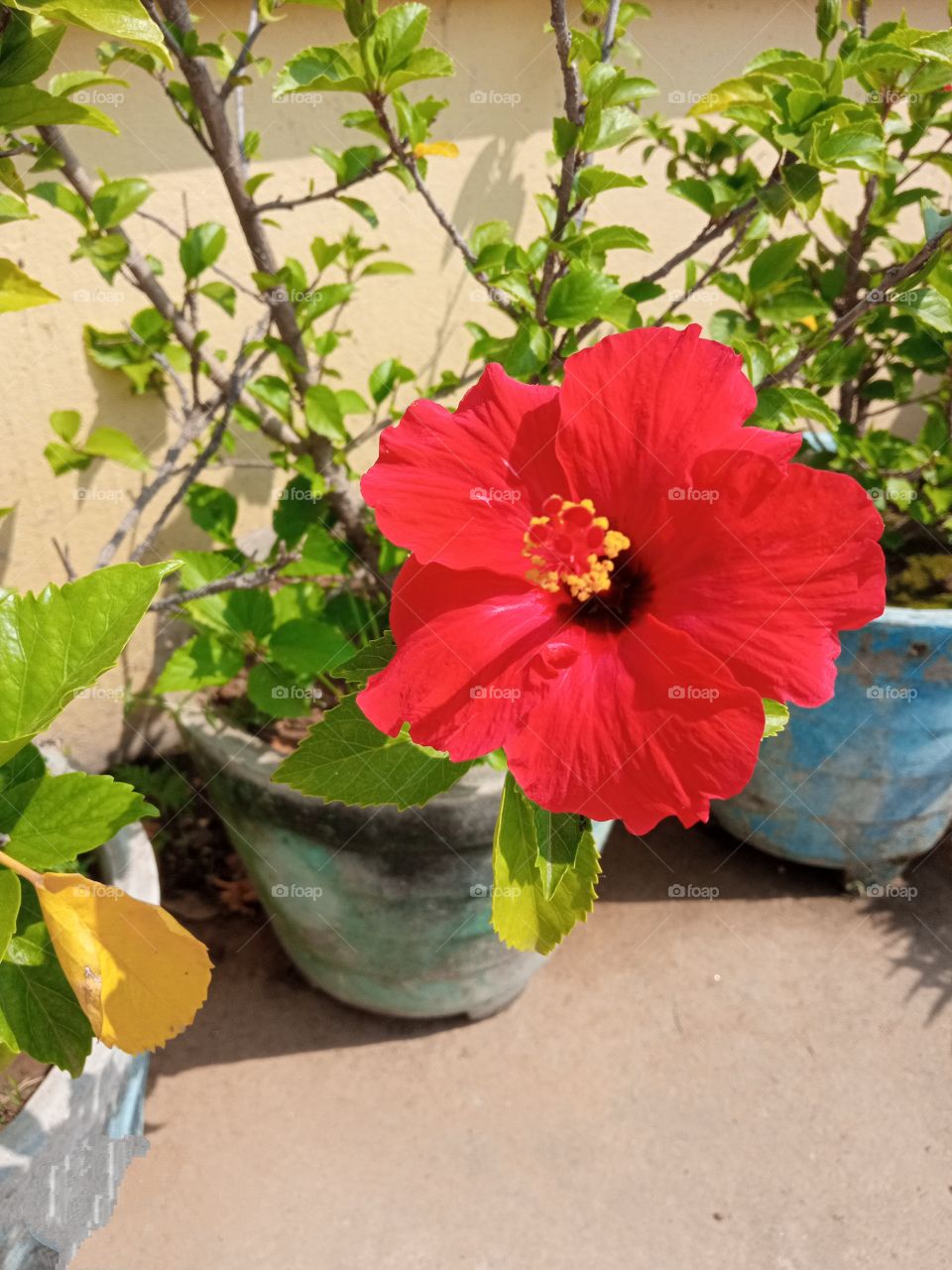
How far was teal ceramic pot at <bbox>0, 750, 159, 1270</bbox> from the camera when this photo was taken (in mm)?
975

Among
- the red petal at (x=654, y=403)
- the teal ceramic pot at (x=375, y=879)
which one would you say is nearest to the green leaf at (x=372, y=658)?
the red petal at (x=654, y=403)

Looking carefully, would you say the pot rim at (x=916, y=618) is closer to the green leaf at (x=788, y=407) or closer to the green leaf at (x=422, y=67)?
the green leaf at (x=788, y=407)

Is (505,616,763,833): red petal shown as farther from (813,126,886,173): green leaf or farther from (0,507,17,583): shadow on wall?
(0,507,17,583): shadow on wall

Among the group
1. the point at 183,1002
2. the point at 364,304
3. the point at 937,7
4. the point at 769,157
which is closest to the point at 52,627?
the point at 183,1002

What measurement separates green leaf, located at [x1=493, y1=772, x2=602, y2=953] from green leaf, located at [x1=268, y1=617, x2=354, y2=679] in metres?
0.71

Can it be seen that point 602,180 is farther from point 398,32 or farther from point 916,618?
point 916,618

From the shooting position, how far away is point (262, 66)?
50.4 inches

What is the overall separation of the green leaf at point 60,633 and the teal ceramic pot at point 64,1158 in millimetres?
454

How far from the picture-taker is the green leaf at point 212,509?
1.68 metres

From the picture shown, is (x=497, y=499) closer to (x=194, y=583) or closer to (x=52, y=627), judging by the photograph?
(x=52, y=627)

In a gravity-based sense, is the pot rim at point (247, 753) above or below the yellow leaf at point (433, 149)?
below

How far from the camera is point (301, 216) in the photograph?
179 centimetres

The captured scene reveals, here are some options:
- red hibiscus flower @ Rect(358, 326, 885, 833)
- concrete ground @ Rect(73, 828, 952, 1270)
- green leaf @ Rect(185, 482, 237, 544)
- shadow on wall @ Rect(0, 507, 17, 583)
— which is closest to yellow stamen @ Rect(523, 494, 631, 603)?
red hibiscus flower @ Rect(358, 326, 885, 833)

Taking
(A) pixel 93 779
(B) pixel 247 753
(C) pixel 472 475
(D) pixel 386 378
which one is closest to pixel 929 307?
(C) pixel 472 475
